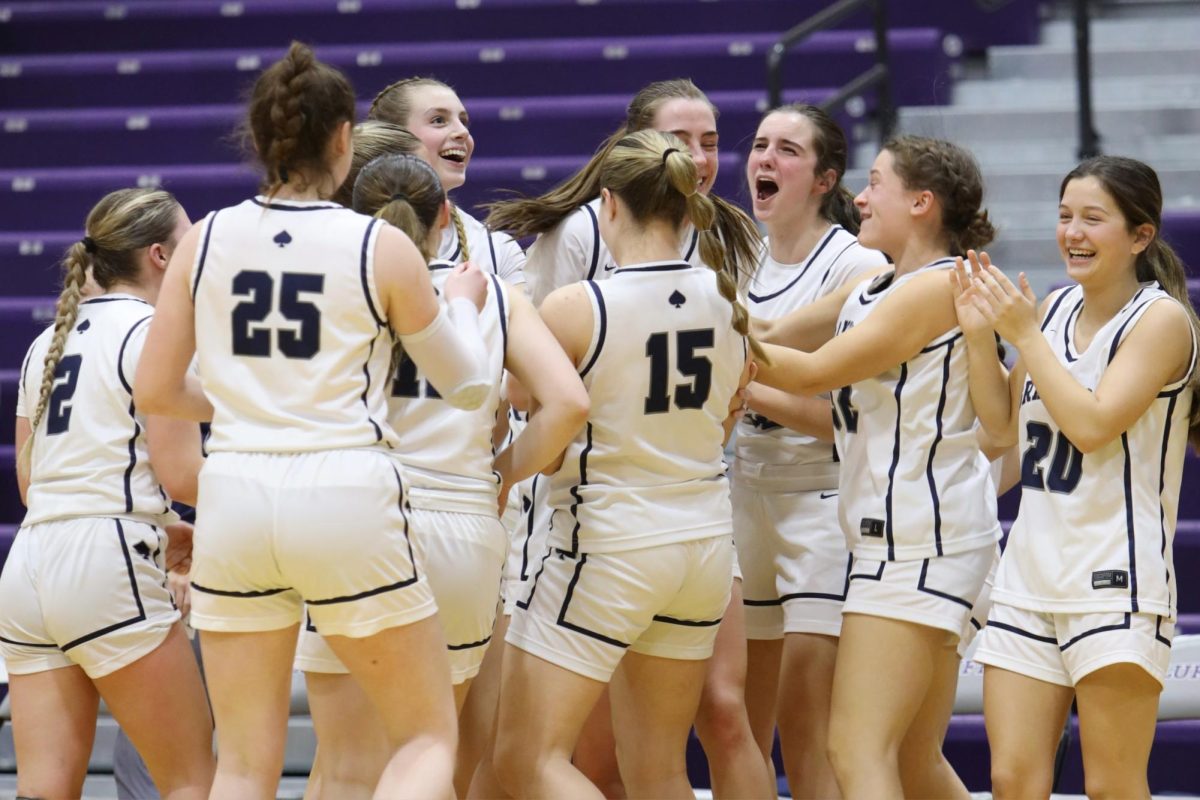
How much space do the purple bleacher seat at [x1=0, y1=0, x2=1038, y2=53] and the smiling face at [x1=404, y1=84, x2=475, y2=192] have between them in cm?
Answer: 471

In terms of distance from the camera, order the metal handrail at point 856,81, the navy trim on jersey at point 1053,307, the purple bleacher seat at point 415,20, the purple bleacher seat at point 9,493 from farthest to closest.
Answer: the purple bleacher seat at point 415,20, the purple bleacher seat at point 9,493, the metal handrail at point 856,81, the navy trim on jersey at point 1053,307

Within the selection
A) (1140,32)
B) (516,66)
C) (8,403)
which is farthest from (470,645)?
(1140,32)

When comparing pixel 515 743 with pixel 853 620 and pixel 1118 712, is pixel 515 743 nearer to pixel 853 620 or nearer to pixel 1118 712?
pixel 853 620

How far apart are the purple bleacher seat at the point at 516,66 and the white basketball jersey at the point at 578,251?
13.9 ft

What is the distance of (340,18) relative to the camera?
30.0 feet

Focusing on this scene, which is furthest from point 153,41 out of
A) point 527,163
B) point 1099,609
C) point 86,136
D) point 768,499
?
point 1099,609

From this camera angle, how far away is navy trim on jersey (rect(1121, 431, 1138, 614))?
351cm

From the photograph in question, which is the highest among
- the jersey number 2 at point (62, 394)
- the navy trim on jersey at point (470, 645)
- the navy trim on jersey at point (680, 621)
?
the jersey number 2 at point (62, 394)

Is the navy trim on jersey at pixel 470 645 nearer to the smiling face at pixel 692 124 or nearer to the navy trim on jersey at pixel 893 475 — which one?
the navy trim on jersey at pixel 893 475

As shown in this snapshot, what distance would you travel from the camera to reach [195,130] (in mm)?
8617

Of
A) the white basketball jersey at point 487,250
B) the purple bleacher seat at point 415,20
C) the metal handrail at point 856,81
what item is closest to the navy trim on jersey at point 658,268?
the white basketball jersey at point 487,250

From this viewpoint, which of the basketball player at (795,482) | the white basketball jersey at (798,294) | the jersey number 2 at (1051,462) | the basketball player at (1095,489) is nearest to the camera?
the basketball player at (1095,489)

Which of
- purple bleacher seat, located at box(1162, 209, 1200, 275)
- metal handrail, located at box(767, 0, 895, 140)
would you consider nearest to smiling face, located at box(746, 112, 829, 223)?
metal handrail, located at box(767, 0, 895, 140)

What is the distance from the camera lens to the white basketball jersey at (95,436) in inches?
Answer: 149
